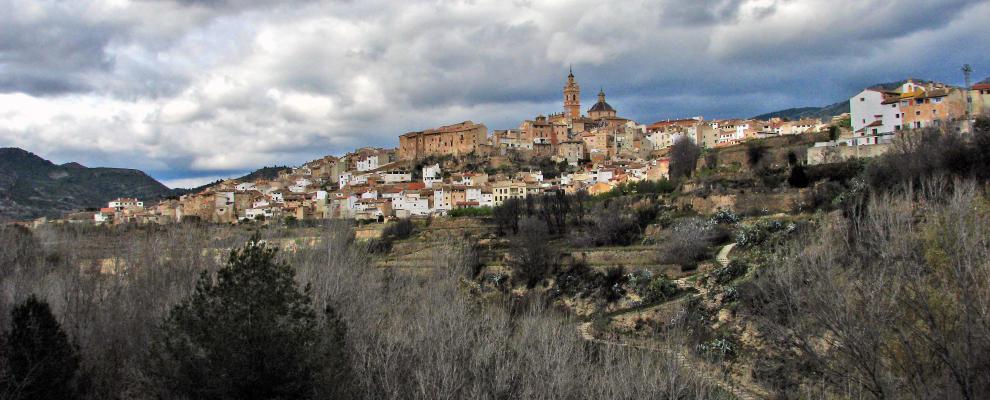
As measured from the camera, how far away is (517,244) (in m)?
32.2

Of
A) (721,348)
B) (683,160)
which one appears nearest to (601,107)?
(683,160)

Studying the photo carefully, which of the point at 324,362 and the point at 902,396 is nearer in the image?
the point at 324,362

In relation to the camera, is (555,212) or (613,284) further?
(555,212)

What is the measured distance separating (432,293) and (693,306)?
7929 millimetres

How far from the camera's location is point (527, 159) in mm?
67812

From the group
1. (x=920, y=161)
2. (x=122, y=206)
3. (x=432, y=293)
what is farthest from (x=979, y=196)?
(x=122, y=206)

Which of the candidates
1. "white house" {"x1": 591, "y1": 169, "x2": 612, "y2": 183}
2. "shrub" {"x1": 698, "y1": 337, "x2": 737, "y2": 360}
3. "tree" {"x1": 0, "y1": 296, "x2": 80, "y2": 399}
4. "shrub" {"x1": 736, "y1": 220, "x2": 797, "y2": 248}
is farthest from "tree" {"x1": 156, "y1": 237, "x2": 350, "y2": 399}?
"white house" {"x1": 591, "y1": 169, "x2": 612, "y2": 183}

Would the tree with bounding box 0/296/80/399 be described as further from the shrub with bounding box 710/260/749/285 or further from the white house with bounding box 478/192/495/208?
the white house with bounding box 478/192/495/208

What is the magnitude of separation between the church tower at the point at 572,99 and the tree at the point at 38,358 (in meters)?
78.8

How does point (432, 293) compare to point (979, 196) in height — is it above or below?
below

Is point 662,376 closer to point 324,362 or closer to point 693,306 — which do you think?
point 324,362

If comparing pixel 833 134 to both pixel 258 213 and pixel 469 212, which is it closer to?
pixel 469 212

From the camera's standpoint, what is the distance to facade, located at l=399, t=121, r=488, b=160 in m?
70.6

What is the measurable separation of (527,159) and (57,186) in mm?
55047
